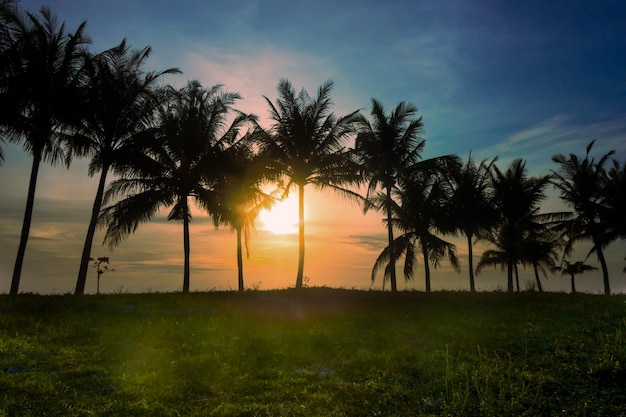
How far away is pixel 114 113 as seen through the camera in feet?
78.3

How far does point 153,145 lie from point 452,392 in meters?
21.8

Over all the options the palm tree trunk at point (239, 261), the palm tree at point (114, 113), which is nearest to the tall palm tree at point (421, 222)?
the palm tree trunk at point (239, 261)

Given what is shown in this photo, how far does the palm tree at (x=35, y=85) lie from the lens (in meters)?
21.3

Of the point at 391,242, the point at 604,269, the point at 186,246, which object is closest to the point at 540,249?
the point at 604,269

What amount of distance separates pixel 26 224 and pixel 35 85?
709cm

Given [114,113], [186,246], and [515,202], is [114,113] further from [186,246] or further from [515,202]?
[515,202]

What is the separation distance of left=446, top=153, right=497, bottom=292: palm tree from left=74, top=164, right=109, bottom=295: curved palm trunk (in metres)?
22.9

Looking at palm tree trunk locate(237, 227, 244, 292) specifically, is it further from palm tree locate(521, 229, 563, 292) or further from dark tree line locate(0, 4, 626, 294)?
palm tree locate(521, 229, 563, 292)

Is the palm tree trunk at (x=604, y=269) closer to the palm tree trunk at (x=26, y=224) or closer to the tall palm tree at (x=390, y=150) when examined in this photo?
the tall palm tree at (x=390, y=150)

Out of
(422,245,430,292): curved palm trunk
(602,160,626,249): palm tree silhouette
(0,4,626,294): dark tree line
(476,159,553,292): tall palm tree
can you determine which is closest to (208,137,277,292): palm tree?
(0,4,626,294): dark tree line

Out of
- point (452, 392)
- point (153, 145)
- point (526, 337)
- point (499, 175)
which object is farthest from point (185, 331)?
point (499, 175)

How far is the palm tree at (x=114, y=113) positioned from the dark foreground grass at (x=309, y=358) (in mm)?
8918

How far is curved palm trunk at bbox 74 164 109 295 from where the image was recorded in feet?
72.1

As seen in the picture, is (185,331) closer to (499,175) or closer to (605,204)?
(499,175)
